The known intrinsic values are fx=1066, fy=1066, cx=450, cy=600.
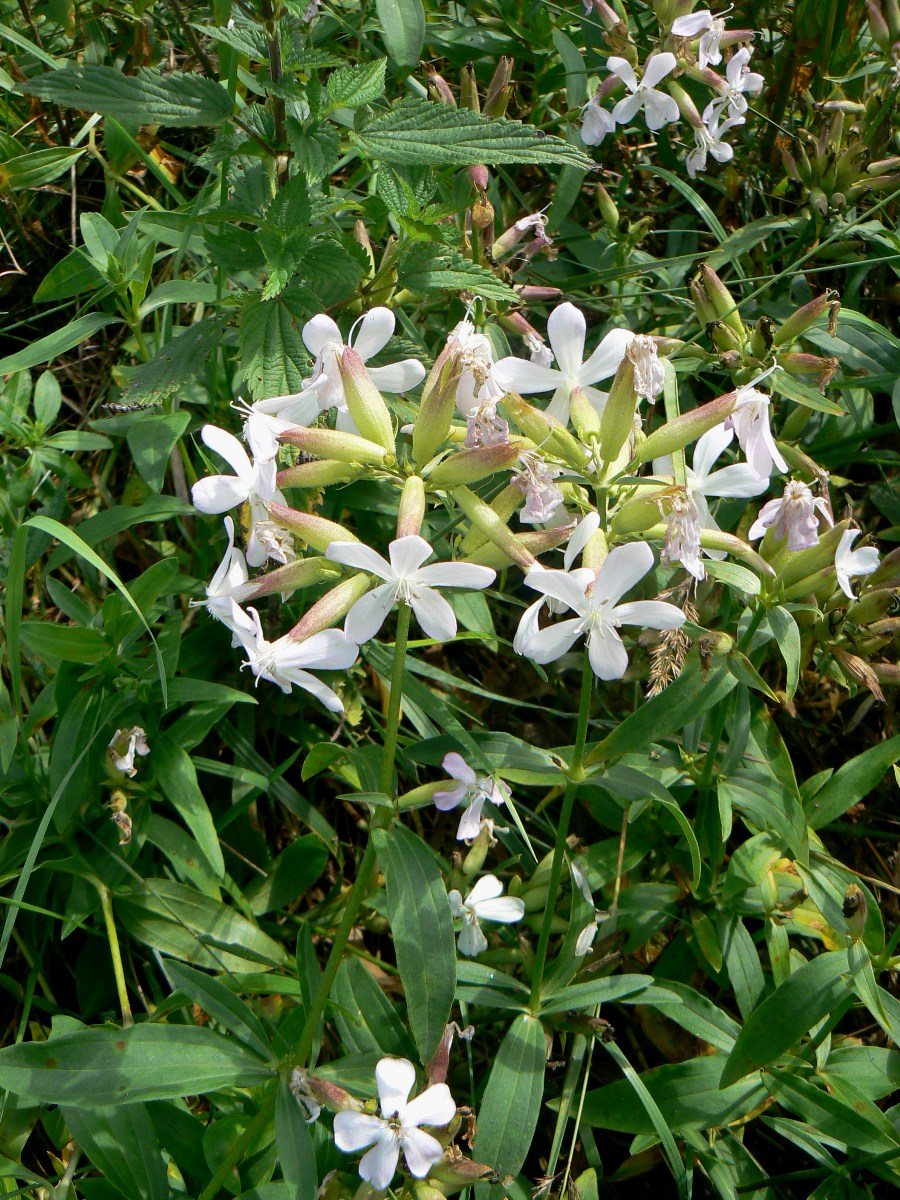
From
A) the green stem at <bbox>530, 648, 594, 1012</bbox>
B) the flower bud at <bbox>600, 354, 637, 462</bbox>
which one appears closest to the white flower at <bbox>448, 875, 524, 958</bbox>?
the green stem at <bbox>530, 648, 594, 1012</bbox>

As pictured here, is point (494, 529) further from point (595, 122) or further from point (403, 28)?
point (595, 122)

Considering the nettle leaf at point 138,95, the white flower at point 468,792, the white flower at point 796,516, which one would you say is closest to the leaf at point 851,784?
the white flower at point 796,516

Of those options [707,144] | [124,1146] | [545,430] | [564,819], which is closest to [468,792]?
[564,819]

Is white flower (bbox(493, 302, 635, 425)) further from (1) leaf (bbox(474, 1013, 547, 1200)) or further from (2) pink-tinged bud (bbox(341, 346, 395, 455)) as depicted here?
(1) leaf (bbox(474, 1013, 547, 1200))

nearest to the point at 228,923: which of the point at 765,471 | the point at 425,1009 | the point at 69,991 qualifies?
the point at 69,991

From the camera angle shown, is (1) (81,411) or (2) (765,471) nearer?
(2) (765,471)

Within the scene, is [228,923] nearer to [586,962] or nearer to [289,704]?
[289,704]

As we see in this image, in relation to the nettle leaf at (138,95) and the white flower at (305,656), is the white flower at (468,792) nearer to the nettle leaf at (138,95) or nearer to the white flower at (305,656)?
the white flower at (305,656)
